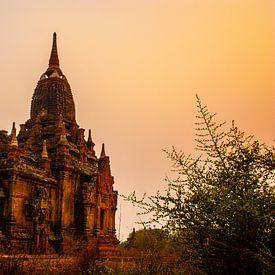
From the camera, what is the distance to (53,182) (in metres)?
21.6

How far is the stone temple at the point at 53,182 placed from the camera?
1883cm

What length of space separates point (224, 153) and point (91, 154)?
23.2 metres

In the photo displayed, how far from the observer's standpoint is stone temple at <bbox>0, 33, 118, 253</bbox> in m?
18.8

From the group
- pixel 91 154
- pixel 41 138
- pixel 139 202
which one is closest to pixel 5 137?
pixel 41 138

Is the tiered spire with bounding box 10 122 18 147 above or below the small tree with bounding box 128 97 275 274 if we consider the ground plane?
above

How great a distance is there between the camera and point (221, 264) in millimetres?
4273

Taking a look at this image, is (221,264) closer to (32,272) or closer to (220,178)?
(220,178)

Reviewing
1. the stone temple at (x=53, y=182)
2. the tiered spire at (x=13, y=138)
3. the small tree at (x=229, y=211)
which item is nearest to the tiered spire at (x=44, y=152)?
the stone temple at (x=53, y=182)

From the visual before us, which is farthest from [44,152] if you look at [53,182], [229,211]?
[229,211]

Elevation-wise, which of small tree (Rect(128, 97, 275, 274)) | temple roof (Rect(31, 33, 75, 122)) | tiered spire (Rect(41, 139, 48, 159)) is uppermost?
temple roof (Rect(31, 33, 75, 122))

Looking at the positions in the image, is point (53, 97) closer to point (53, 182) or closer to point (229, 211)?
point (53, 182)

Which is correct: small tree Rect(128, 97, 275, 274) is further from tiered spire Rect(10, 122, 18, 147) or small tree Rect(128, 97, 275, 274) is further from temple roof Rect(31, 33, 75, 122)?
temple roof Rect(31, 33, 75, 122)

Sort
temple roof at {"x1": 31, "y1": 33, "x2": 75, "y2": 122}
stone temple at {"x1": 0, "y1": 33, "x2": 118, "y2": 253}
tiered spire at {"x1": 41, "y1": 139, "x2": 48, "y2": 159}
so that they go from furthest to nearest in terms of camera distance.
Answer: temple roof at {"x1": 31, "y1": 33, "x2": 75, "y2": 122} → tiered spire at {"x1": 41, "y1": 139, "x2": 48, "y2": 159} → stone temple at {"x1": 0, "y1": 33, "x2": 118, "y2": 253}

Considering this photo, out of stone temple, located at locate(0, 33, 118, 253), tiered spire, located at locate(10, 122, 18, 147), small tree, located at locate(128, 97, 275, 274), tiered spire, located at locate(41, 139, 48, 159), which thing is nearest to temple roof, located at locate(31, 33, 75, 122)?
stone temple, located at locate(0, 33, 118, 253)
